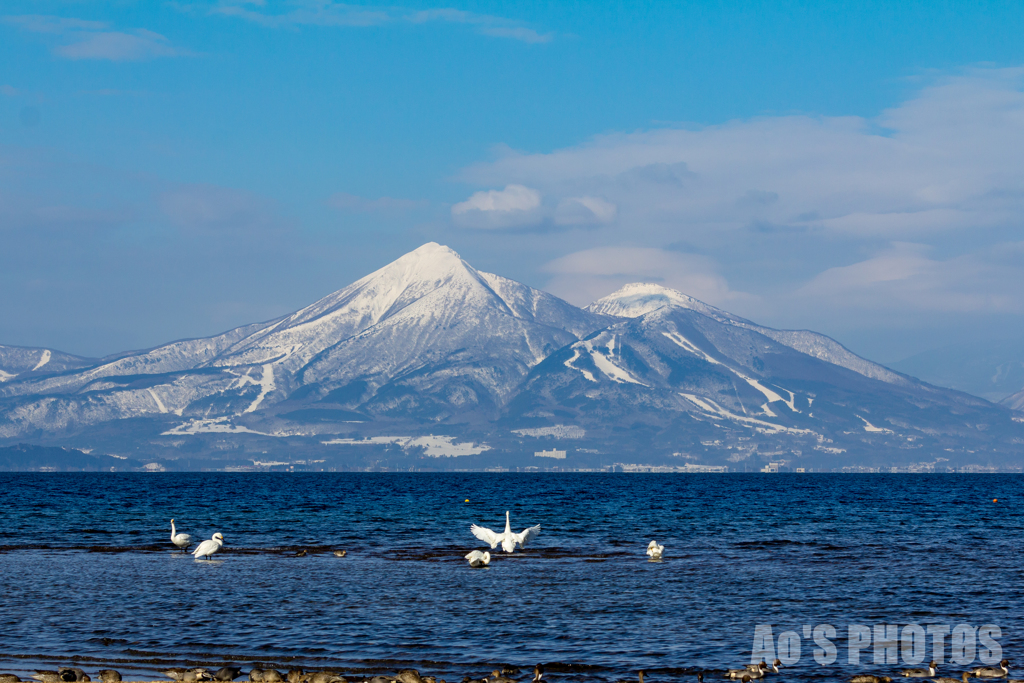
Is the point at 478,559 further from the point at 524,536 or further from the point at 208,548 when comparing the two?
the point at 208,548

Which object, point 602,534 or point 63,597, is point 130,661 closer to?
point 63,597

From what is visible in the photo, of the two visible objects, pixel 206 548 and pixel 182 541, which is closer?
pixel 206 548

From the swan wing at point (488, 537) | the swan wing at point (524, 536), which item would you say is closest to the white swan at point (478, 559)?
the swan wing at point (488, 537)

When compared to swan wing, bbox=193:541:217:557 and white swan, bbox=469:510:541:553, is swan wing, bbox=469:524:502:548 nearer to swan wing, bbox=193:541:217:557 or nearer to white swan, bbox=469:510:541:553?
white swan, bbox=469:510:541:553

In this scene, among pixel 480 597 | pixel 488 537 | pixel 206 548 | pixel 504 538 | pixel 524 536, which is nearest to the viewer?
pixel 480 597

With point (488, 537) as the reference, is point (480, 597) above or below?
below

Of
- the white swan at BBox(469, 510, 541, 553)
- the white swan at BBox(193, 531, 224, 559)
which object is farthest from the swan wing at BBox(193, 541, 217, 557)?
the white swan at BBox(469, 510, 541, 553)

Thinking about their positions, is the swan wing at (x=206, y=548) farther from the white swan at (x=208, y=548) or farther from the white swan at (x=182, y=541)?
the white swan at (x=182, y=541)

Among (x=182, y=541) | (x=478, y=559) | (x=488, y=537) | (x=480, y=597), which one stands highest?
(x=488, y=537)

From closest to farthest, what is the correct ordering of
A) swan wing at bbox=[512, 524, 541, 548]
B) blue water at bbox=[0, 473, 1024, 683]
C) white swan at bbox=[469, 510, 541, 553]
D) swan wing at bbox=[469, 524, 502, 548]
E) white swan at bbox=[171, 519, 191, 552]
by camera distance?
blue water at bbox=[0, 473, 1024, 683] → white swan at bbox=[469, 510, 541, 553] → swan wing at bbox=[469, 524, 502, 548] → swan wing at bbox=[512, 524, 541, 548] → white swan at bbox=[171, 519, 191, 552]

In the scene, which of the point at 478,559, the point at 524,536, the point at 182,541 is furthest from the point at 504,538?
the point at 182,541

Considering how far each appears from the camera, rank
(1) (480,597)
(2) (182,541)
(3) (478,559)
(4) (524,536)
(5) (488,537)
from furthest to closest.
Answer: (2) (182,541) < (4) (524,536) < (5) (488,537) < (3) (478,559) < (1) (480,597)

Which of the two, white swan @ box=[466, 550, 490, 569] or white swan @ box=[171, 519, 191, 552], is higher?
white swan @ box=[466, 550, 490, 569]

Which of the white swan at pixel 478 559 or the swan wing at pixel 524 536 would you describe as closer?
the white swan at pixel 478 559
